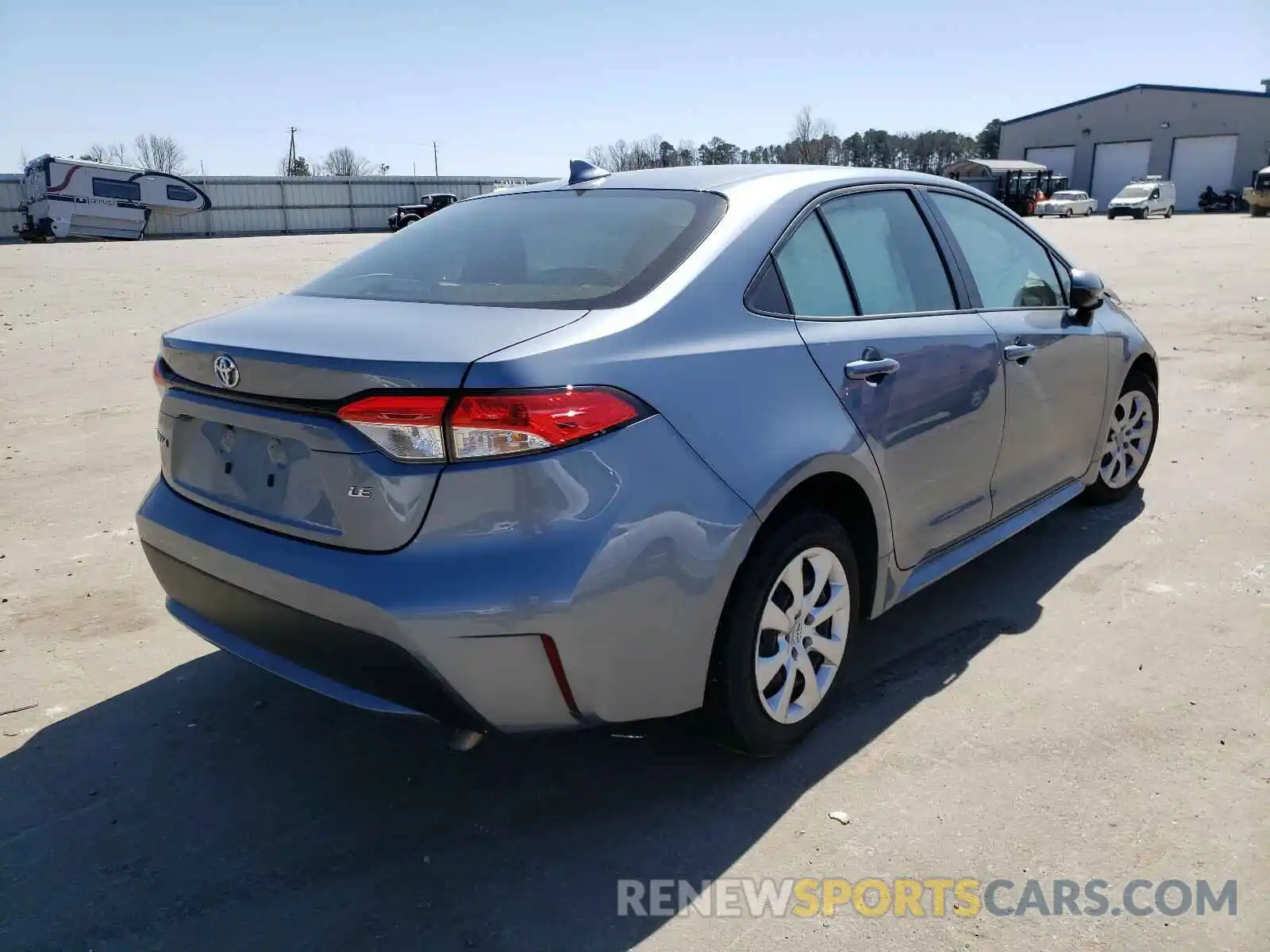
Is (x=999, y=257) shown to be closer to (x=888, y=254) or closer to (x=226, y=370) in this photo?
(x=888, y=254)

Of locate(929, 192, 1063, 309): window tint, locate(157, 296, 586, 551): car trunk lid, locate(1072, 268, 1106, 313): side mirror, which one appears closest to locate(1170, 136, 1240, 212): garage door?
locate(1072, 268, 1106, 313): side mirror

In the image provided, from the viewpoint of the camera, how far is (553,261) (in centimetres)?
283

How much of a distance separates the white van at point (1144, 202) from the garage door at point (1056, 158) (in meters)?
19.4

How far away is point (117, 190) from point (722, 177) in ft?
145

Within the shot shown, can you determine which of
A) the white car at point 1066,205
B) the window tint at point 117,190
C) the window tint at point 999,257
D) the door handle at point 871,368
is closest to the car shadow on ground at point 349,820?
the door handle at point 871,368

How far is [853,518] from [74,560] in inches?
140

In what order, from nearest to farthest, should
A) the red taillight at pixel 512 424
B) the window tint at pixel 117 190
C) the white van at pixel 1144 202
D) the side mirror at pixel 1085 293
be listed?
the red taillight at pixel 512 424 < the side mirror at pixel 1085 293 < the window tint at pixel 117 190 < the white van at pixel 1144 202

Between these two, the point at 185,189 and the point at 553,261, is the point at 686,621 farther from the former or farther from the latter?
the point at 185,189

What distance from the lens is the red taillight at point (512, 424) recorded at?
2.12m

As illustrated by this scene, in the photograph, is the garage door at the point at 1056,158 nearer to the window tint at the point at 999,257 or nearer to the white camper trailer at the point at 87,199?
the white camper trailer at the point at 87,199

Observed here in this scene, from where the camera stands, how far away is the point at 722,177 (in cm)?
312

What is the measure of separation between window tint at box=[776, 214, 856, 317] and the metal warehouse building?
215ft

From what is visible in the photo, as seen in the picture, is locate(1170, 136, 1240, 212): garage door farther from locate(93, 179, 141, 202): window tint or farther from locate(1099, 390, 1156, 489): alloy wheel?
locate(1099, 390, 1156, 489): alloy wheel

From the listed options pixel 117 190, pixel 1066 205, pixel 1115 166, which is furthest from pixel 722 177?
pixel 1115 166
